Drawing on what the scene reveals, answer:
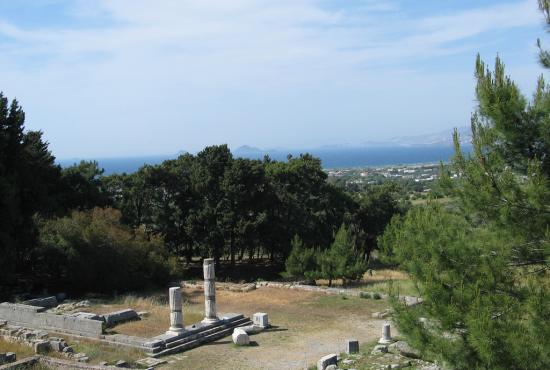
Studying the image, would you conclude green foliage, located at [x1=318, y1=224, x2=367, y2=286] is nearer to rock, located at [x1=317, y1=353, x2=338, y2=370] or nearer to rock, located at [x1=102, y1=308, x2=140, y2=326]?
rock, located at [x1=102, y1=308, x2=140, y2=326]

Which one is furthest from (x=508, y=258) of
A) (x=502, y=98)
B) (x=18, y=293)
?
(x=18, y=293)

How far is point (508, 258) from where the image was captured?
9.30 metres

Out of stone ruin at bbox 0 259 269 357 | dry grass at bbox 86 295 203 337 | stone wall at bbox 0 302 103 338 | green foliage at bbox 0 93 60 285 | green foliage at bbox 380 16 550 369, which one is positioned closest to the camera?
green foliage at bbox 380 16 550 369

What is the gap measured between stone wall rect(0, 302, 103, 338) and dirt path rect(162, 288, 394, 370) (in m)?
3.86

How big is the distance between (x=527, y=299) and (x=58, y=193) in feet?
102

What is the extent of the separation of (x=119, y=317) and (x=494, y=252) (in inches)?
629

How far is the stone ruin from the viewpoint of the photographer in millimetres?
18391

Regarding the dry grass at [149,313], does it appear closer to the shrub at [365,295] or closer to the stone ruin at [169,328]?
the stone ruin at [169,328]

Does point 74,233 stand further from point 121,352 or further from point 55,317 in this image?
point 121,352

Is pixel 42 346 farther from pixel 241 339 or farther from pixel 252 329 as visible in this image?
pixel 252 329

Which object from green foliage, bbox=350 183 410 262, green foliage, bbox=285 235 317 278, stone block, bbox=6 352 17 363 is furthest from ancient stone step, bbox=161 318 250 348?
green foliage, bbox=350 183 410 262

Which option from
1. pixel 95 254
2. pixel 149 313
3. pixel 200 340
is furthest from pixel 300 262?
pixel 200 340

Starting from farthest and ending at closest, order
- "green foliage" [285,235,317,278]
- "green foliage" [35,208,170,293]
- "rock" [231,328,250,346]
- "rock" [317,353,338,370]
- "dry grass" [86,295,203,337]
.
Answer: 1. "green foliage" [285,235,317,278]
2. "green foliage" [35,208,170,293]
3. "dry grass" [86,295,203,337]
4. "rock" [231,328,250,346]
5. "rock" [317,353,338,370]

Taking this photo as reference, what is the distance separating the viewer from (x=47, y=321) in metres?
21.0
